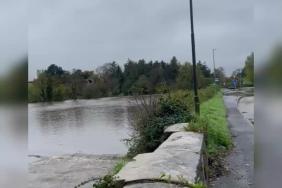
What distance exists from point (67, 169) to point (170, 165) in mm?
3689

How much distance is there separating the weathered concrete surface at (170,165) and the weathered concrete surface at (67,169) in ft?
4.18

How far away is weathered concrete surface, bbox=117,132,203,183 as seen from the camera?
282cm

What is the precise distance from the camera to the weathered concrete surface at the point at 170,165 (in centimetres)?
282

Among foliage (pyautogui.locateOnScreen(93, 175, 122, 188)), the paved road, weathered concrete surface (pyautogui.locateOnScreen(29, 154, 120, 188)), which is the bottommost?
weathered concrete surface (pyautogui.locateOnScreen(29, 154, 120, 188))

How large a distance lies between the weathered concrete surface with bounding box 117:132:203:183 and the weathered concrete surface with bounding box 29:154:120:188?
50.2 inches

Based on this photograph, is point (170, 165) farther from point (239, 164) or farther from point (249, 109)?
point (249, 109)

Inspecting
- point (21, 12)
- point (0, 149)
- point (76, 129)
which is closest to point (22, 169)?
point (0, 149)

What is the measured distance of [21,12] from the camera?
1139 mm

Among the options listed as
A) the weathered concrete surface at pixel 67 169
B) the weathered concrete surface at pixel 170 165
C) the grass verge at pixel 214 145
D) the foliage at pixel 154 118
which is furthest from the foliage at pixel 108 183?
the foliage at pixel 154 118

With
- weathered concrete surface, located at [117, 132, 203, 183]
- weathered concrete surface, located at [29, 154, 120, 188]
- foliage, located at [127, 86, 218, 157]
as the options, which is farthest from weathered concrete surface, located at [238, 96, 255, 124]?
weathered concrete surface, located at [29, 154, 120, 188]

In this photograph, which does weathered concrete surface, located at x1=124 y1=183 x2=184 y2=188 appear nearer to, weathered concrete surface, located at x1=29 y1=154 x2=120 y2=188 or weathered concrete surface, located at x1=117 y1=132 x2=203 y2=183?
weathered concrete surface, located at x1=117 y1=132 x2=203 y2=183

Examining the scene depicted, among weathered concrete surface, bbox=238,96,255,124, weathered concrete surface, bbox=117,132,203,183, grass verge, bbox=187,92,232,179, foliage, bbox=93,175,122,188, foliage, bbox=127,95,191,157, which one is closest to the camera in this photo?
weathered concrete surface, bbox=238,96,255,124

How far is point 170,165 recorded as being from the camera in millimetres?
Answer: 3166

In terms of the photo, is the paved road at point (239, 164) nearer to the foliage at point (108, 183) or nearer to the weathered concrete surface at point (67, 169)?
the foliage at point (108, 183)
